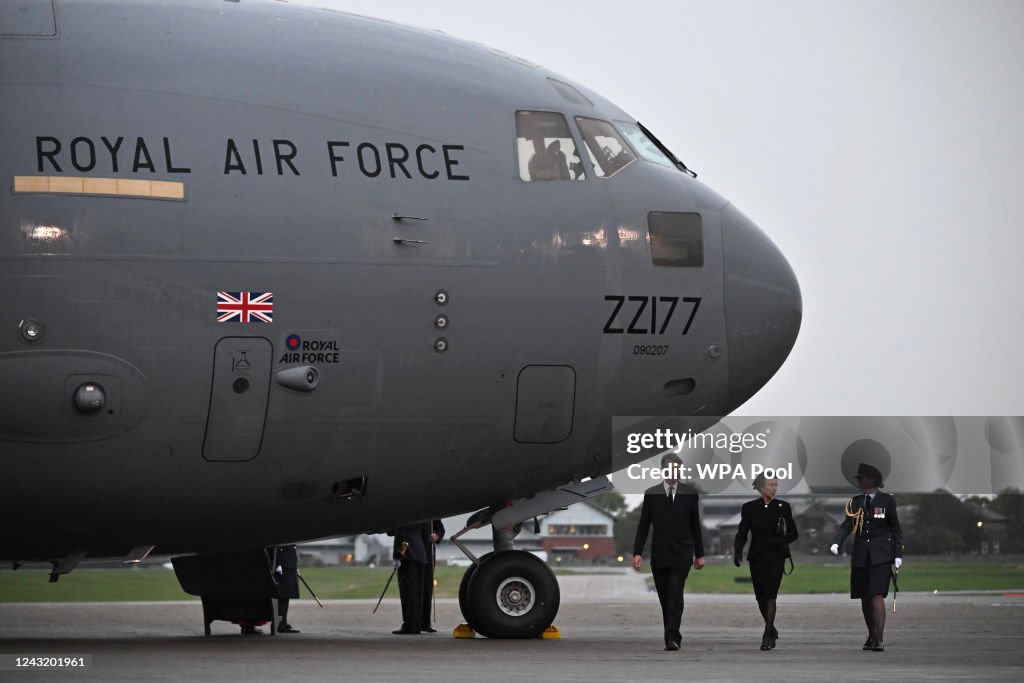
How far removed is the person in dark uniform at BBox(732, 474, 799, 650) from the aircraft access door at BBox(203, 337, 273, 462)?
5178mm

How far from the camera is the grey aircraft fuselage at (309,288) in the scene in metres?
12.9

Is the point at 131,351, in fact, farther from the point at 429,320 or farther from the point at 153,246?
the point at 429,320

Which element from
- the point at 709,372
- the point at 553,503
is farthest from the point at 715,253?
the point at 553,503

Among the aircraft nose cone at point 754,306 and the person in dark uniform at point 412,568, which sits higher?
the aircraft nose cone at point 754,306

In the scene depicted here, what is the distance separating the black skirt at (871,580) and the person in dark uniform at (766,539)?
2.54 feet

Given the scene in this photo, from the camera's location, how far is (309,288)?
13461 millimetres

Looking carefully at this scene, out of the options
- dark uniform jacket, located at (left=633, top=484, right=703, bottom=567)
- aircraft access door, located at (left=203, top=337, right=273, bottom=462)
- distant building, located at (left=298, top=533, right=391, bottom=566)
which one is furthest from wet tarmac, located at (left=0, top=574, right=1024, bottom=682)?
distant building, located at (left=298, top=533, right=391, bottom=566)

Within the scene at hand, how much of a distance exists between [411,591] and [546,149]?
6.26 meters

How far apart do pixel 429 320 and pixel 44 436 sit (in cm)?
372

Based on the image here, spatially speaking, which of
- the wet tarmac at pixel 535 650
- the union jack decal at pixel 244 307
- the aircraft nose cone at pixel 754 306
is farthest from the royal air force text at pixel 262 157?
the wet tarmac at pixel 535 650

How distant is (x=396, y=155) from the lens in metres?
14.0

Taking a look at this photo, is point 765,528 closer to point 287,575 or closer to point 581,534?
point 287,575

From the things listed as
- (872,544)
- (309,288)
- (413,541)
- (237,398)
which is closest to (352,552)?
(413,541)

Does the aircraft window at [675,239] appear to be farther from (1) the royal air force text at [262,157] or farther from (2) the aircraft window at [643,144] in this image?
(1) the royal air force text at [262,157]
